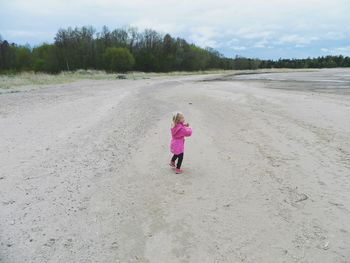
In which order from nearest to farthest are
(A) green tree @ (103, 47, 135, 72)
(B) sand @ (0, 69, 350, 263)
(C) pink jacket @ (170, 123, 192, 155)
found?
1. (B) sand @ (0, 69, 350, 263)
2. (C) pink jacket @ (170, 123, 192, 155)
3. (A) green tree @ (103, 47, 135, 72)

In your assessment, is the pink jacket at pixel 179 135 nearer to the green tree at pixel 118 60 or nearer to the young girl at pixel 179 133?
the young girl at pixel 179 133

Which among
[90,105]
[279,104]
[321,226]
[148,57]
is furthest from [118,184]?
[148,57]

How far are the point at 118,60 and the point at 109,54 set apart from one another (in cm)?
342

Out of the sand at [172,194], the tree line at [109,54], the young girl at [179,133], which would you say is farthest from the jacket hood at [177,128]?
the tree line at [109,54]

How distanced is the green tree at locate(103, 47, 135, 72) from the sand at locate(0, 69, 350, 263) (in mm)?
67273

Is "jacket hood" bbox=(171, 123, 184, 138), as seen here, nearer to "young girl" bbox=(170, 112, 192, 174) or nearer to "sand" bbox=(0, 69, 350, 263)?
"young girl" bbox=(170, 112, 192, 174)

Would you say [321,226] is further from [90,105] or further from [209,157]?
[90,105]

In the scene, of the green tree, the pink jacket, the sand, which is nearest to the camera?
the sand

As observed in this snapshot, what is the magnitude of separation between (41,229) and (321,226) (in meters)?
4.11

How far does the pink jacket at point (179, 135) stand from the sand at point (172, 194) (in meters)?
0.55

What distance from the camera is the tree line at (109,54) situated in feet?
263

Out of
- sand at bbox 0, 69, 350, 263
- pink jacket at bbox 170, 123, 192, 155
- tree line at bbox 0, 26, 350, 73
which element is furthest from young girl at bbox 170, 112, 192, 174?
tree line at bbox 0, 26, 350, 73

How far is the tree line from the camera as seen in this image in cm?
8025

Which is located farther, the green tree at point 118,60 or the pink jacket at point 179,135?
the green tree at point 118,60
